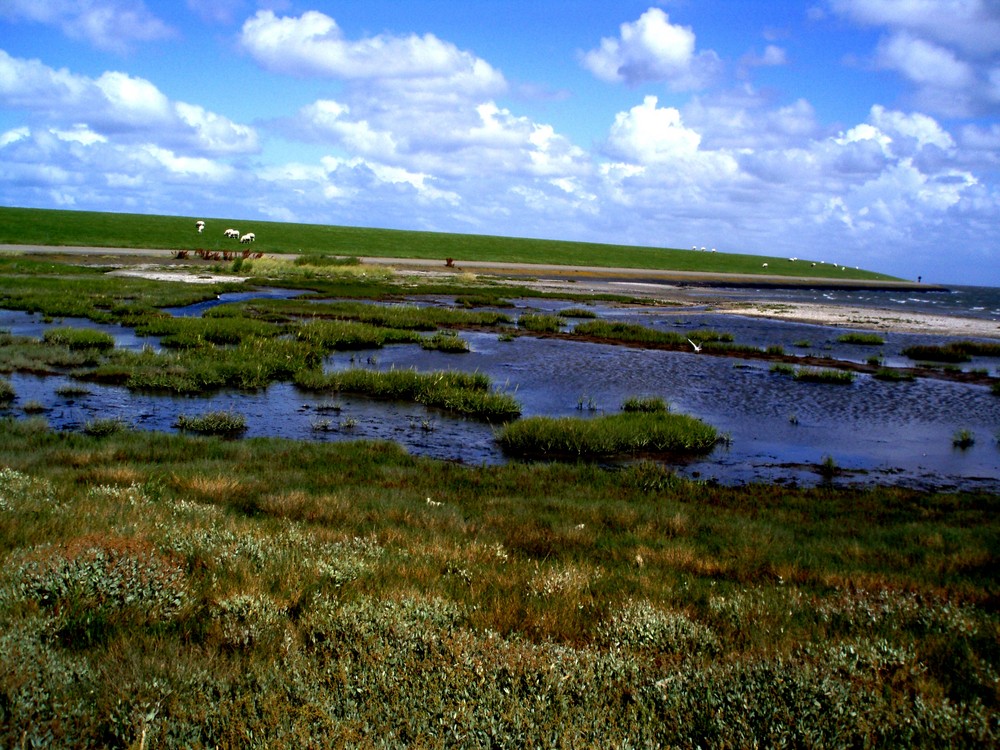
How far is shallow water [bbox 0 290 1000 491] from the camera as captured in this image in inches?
649

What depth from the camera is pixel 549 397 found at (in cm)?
2259

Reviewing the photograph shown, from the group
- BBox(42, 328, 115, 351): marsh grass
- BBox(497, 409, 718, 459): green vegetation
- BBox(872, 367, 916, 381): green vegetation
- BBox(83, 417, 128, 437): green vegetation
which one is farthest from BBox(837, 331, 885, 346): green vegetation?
BBox(83, 417, 128, 437): green vegetation

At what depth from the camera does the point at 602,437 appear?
17.0m

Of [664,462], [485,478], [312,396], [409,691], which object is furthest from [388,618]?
[312,396]

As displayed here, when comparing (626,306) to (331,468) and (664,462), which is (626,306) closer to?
(664,462)

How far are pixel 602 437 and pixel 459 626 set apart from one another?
11256 millimetres

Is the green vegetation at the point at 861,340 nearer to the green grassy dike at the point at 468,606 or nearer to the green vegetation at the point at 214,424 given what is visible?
the green grassy dike at the point at 468,606

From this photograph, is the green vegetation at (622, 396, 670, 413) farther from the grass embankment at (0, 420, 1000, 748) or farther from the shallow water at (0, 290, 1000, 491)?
the grass embankment at (0, 420, 1000, 748)

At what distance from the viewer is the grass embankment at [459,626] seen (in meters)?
4.52

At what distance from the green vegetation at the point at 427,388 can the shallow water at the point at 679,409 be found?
27.6 inches

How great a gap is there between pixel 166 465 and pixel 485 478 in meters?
5.51

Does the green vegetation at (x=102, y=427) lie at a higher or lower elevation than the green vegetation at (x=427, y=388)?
lower

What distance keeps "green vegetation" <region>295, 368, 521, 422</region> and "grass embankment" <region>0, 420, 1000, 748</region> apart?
9.30 metres

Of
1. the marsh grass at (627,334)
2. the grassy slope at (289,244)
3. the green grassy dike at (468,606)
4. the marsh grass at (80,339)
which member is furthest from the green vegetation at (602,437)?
the grassy slope at (289,244)
